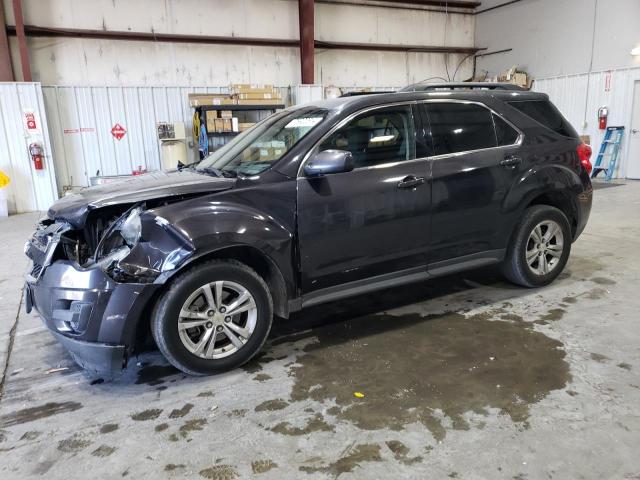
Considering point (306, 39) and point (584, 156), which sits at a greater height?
point (306, 39)

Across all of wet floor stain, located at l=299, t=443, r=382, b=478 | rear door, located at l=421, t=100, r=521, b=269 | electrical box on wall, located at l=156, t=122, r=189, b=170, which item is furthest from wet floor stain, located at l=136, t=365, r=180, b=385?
electrical box on wall, located at l=156, t=122, r=189, b=170

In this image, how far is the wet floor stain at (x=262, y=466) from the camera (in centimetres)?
201

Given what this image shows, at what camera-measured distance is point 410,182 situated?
10.4ft

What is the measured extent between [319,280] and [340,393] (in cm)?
73

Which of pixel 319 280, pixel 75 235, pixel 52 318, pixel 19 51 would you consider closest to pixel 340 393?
pixel 319 280

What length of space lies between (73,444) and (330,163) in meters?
1.97

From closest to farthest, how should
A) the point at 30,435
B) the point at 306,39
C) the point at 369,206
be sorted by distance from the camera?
the point at 30,435 → the point at 369,206 → the point at 306,39

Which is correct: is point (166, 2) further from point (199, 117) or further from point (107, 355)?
point (107, 355)

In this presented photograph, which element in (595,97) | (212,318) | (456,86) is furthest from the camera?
(595,97)

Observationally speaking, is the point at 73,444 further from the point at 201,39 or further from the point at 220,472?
the point at 201,39

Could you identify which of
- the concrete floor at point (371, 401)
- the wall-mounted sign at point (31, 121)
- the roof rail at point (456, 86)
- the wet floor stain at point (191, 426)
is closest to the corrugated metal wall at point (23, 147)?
the wall-mounted sign at point (31, 121)

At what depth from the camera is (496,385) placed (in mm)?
2592

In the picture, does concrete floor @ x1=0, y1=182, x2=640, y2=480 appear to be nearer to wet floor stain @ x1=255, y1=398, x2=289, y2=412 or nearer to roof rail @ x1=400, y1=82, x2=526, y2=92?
wet floor stain @ x1=255, y1=398, x2=289, y2=412

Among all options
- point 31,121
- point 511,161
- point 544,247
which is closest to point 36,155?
point 31,121
